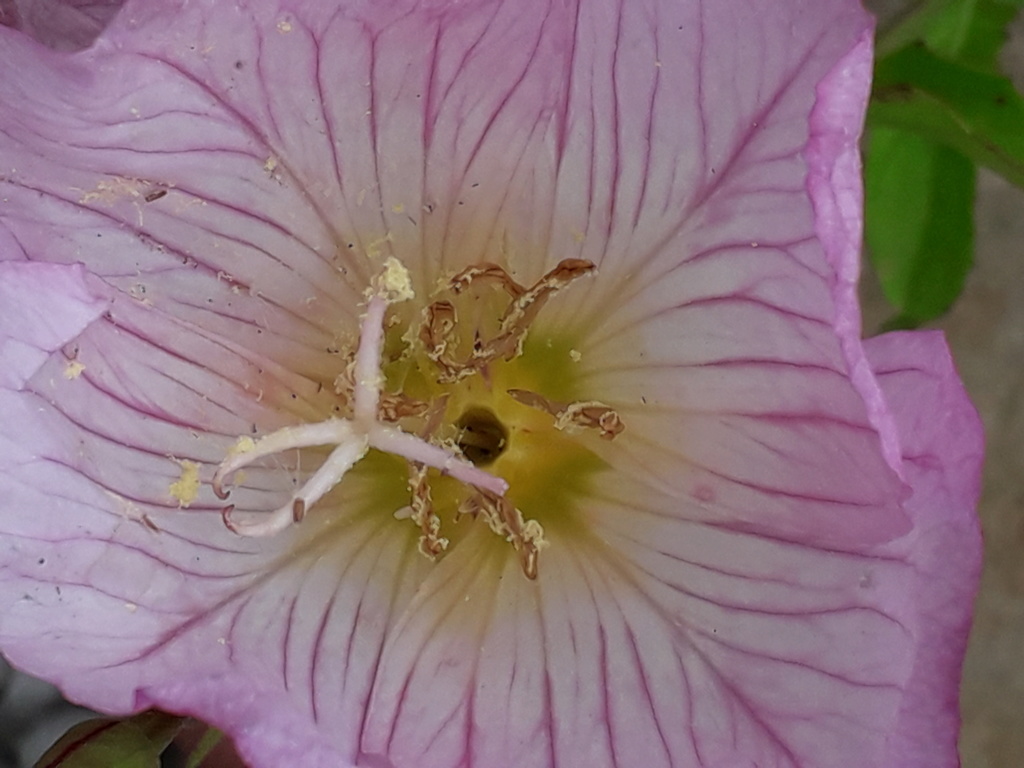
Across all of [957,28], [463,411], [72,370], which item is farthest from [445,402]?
[957,28]

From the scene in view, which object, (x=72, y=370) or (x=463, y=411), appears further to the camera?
(x=463, y=411)

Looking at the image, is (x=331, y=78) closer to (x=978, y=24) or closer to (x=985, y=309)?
(x=978, y=24)

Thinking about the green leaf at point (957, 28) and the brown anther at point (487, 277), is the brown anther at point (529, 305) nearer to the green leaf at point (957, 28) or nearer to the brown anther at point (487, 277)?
the brown anther at point (487, 277)

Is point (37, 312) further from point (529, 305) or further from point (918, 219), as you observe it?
point (918, 219)

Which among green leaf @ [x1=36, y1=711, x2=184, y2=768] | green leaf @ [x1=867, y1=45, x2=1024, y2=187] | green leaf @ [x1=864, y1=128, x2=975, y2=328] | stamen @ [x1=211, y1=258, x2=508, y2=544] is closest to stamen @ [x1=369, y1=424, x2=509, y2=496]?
stamen @ [x1=211, y1=258, x2=508, y2=544]

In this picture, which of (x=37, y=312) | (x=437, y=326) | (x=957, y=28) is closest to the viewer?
(x=37, y=312)

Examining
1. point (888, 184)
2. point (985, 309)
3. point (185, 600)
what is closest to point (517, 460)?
point (185, 600)
